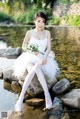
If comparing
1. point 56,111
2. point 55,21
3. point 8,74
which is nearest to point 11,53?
point 8,74

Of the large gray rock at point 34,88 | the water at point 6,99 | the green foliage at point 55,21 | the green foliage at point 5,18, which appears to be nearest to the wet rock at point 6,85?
the water at point 6,99

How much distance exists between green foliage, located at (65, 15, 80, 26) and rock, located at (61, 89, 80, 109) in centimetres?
2696

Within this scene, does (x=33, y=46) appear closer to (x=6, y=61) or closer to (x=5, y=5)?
(x=6, y=61)

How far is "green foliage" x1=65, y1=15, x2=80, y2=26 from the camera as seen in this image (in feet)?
111

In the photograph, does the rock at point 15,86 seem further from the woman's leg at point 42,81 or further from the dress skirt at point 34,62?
the woman's leg at point 42,81

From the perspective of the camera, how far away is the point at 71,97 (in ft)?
20.6

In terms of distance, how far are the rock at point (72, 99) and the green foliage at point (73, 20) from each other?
27.0 metres

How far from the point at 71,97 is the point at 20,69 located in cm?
113

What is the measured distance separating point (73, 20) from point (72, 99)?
1170 inches

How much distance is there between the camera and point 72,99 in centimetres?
614

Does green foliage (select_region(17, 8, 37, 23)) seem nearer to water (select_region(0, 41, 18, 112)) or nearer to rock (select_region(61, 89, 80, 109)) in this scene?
water (select_region(0, 41, 18, 112))

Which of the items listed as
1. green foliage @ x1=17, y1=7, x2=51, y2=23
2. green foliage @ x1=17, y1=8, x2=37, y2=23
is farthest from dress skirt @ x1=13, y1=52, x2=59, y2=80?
green foliage @ x1=17, y1=8, x2=37, y2=23

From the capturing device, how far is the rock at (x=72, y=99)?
6047mm

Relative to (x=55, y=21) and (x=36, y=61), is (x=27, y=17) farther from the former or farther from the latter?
(x=36, y=61)
